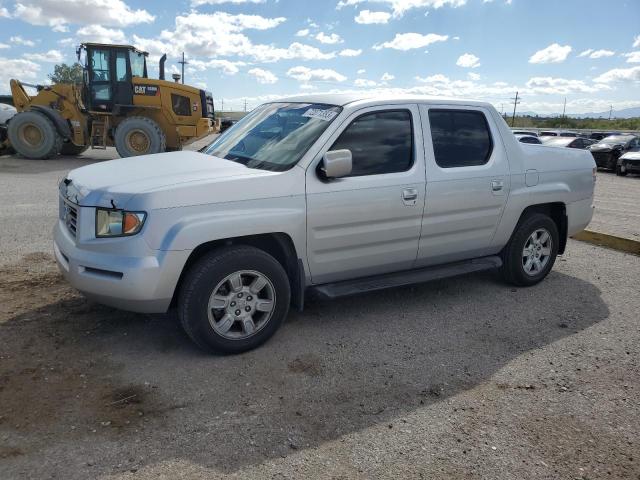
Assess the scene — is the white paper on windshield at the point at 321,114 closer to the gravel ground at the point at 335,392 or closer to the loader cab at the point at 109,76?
the gravel ground at the point at 335,392

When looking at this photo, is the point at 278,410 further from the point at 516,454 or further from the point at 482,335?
the point at 482,335

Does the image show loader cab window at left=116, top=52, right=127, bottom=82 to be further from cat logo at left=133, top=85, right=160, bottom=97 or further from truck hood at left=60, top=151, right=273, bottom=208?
truck hood at left=60, top=151, right=273, bottom=208

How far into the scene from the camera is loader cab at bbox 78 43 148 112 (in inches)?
584

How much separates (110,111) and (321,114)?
12.7m

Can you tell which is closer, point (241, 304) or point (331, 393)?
point (331, 393)

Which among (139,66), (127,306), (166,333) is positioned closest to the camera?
(127,306)

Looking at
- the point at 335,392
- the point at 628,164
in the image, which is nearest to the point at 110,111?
the point at 335,392

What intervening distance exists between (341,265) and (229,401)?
1458mm

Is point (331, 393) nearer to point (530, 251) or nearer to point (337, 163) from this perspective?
point (337, 163)

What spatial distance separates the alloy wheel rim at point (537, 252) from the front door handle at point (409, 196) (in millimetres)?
1676

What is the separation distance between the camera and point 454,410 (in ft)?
10.6

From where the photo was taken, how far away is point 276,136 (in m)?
4.37

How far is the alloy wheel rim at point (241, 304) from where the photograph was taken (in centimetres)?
369

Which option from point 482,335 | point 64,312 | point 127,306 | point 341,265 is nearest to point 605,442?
point 482,335
